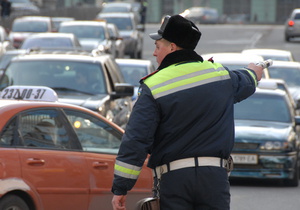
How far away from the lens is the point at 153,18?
8881 centimetres

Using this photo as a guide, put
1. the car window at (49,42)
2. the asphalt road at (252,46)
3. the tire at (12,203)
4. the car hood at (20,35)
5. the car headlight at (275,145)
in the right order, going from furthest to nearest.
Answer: the car hood at (20,35) < the car window at (49,42) < the car headlight at (275,145) < the asphalt road at (252,46) < the tire at (12,203)

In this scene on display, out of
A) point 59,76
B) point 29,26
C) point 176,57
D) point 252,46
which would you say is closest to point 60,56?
point 59,76

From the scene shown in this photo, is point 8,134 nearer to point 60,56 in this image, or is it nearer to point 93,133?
point 93,133

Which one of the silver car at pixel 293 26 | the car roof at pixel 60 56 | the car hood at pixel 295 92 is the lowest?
the silver car at pixel 293 26

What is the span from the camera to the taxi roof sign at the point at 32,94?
8.67 meters

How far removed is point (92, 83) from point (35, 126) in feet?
15.4

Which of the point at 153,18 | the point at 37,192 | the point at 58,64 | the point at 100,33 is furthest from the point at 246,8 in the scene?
the point at 37,192

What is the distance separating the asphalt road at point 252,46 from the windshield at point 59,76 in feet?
7.67

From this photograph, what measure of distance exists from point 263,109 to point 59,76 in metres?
3.23

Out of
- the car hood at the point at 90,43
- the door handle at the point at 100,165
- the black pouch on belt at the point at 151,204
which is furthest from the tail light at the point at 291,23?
the black pouch on belt at the point at 151,204

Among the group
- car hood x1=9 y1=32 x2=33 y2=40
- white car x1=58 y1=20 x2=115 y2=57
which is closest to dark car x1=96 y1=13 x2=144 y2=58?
car hood x1=9 y1=32 x2=33 y2=40

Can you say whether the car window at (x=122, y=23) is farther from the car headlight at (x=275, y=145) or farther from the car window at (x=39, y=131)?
the car window at (x=39, y=131)

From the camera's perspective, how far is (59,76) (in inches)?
487

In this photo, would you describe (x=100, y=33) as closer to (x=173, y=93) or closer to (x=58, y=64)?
(x=58, y=64)
